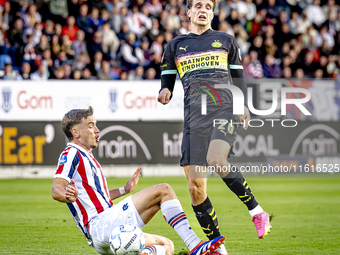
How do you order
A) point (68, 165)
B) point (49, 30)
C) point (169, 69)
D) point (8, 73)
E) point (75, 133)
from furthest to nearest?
point (49, 30) < point (8, 73) < point (169, 69) < point (75, 133) < point (68, 165)

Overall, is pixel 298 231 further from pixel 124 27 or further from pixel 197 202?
pixel 124 27

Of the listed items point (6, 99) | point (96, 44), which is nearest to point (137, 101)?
point (96, 44)

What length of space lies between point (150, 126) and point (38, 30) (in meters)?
4.40

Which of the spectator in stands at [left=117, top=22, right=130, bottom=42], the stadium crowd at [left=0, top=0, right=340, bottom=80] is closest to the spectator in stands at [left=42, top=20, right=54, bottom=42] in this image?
the stadium crowd at [left=0, top=0, right=340, bottom=80]

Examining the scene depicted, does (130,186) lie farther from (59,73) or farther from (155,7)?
(155,7)

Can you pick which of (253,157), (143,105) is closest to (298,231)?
(253,157)

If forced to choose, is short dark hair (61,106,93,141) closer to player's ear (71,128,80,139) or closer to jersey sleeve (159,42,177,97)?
player's ear (71,128,80,139)

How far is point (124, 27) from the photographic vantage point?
16000 mm

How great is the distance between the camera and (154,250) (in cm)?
436

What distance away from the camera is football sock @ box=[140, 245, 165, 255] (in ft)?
14.1

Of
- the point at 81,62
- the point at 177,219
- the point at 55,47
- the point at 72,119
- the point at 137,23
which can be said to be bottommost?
the point at 177,219

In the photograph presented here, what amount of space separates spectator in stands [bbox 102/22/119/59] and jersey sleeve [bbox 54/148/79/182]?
11445mm

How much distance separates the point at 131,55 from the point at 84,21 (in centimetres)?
183

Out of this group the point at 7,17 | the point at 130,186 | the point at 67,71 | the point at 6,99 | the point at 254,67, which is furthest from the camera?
the point at 254,67
